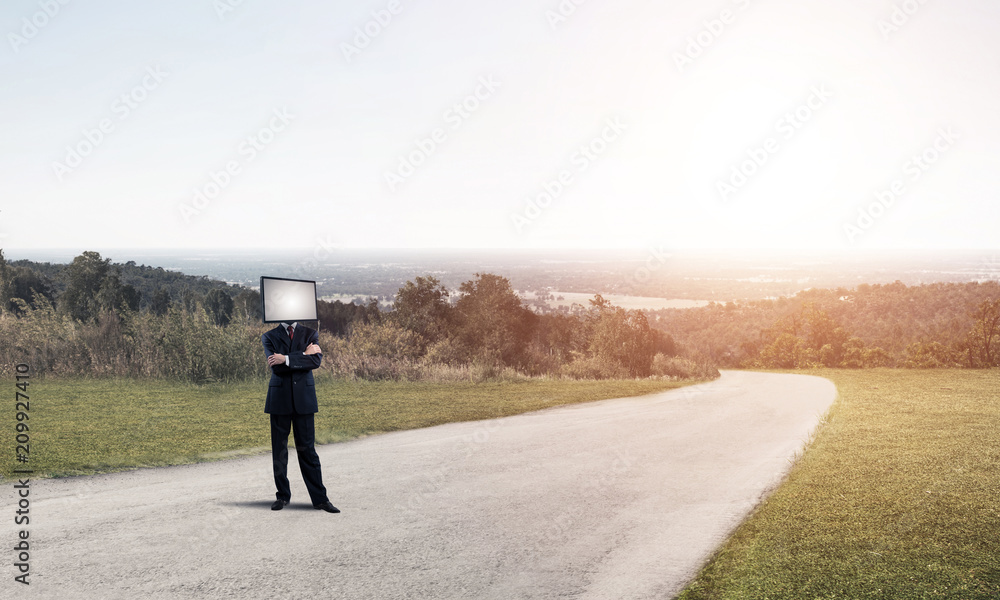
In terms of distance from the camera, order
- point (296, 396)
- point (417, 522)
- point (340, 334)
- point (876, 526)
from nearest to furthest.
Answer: point (876, 526) < point (417, 522) < point (296, 396) < point (340, 334)

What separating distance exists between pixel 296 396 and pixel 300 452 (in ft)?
2.02

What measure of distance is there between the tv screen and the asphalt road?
202 centimetres

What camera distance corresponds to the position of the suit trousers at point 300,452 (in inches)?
243

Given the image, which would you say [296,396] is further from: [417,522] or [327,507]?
[417,522]

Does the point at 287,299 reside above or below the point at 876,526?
above

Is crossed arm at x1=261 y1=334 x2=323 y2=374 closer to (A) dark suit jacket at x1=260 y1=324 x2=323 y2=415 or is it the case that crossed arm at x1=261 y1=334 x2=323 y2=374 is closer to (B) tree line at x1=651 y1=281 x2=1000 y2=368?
(A) dark suit jacket at x1=260 y1=324 x2=323 y2=415

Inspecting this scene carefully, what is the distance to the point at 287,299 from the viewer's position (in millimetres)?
6156

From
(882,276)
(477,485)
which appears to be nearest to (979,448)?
(477,485)

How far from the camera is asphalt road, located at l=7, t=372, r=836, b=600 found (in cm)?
469

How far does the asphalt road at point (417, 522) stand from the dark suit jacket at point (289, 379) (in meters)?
1.11

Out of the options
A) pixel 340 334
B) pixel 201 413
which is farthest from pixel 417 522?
pixel 340 334

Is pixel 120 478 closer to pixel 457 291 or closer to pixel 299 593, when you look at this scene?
pixel 299 593

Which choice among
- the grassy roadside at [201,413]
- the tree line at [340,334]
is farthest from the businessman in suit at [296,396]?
the tree line at [340,334]

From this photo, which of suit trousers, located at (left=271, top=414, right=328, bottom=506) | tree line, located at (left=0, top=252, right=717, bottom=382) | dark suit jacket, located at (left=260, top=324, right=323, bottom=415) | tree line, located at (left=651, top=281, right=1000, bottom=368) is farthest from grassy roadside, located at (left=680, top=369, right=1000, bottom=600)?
tree line, located at (left=651, top=281, right=1000, bottom=368)
